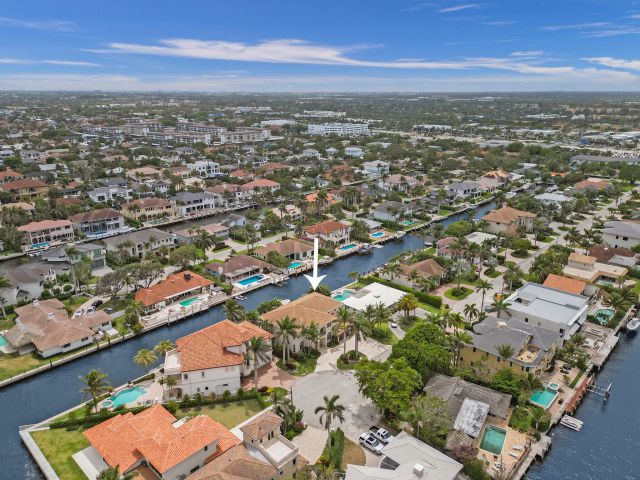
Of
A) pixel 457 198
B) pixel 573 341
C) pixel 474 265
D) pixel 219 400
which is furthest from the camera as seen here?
pixel 457 198

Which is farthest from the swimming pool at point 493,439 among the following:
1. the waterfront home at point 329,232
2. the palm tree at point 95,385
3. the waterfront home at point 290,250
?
the waterfront home at point 329,232

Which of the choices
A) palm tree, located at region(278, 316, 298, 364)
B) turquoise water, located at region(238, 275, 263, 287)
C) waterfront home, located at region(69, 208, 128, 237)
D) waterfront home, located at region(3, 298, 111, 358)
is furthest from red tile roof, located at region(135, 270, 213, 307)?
waterfront home, located at region(69, 208, 128, 237)

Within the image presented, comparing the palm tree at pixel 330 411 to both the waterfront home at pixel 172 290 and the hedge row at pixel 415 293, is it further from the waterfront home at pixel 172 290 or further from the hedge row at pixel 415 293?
the waterfront home at pixel 172 290

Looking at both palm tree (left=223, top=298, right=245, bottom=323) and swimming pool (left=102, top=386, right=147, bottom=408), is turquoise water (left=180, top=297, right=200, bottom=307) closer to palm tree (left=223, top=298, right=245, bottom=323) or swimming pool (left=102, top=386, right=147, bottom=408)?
palm tree (left=223, top=298, right=245, bottom=323)

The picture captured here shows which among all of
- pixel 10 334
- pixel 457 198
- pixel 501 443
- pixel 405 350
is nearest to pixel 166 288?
pixel 10 334

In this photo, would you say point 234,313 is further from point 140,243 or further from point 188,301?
point 140,243

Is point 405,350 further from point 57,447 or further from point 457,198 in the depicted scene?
point 457,198

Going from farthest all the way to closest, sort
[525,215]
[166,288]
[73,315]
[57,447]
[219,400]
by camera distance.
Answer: [525,215] → [166,288] → [73,315] → [219,400] → [57,447]
